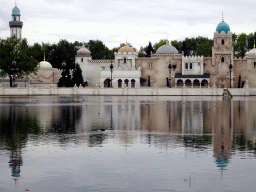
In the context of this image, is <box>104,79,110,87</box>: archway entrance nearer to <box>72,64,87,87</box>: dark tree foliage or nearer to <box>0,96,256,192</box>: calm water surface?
<box>72,64,87,87</box>: dark tree foliage

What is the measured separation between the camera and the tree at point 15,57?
281ft

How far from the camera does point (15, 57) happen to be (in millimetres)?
87000

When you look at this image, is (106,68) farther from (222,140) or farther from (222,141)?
(222,141)

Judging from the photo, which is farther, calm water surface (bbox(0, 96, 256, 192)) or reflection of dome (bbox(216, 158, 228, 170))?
reflection of dome (bbox(216, 158, 228, 170))

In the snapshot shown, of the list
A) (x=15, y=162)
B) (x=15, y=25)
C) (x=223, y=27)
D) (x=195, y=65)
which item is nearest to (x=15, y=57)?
(x=195, y=65)

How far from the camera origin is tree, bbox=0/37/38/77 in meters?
85.6

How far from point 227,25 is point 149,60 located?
54.5 feet

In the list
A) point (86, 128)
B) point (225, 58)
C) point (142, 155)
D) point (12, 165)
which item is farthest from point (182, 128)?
point (225, 58)

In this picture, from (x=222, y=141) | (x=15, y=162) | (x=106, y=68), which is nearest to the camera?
(x=15, y=162)

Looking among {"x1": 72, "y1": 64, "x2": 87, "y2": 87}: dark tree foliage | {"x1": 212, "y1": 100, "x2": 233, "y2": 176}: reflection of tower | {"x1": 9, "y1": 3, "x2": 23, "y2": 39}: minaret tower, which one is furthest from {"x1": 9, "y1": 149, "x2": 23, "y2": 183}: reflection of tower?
{"x1": 9, "y1": 3, "x2": 23, "y2": 39}: minaret tower

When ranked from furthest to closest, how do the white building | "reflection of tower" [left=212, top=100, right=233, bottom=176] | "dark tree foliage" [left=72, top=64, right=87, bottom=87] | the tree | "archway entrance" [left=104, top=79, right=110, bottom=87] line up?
"archway entrance" [left=104, top=79, right=110, bottom=87] < the white building < "dark tree foliage" [left=72, top=64, right=87, bottom=87] < the tree < "reflection of tower" [left=212, top=100, right=233, bottom=176]

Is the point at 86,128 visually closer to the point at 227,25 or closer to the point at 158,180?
the point at 158,180

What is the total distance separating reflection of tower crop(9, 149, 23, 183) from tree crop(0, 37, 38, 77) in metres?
71.6

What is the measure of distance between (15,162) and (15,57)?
75567 millimetres
